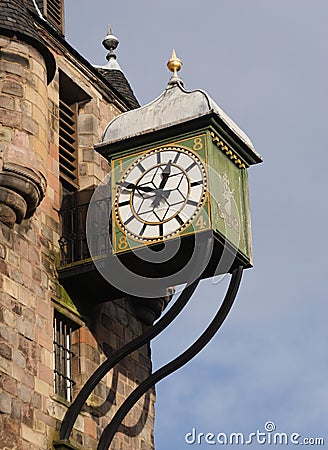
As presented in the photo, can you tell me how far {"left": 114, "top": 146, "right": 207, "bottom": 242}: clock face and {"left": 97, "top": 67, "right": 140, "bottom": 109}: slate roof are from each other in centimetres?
340

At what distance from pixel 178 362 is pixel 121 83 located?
5171 mm

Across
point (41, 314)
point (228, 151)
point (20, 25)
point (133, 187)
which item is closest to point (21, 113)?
point (20, 25)

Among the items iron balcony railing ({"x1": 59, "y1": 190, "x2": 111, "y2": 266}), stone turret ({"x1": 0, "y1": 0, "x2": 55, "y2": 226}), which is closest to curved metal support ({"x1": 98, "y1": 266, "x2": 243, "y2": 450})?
iron balcony railing ({"x1": 59, "y1": 190, "x2": 111, "y2": 266})

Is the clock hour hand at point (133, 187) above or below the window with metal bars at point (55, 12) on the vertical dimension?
below

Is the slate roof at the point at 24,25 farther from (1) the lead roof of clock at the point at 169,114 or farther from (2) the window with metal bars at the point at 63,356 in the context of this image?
(2) the window with metal bars at the point at 63,356

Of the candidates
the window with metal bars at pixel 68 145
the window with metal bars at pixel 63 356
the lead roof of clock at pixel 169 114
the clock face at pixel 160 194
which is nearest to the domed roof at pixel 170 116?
the lead roof of clock at pixel 169 114

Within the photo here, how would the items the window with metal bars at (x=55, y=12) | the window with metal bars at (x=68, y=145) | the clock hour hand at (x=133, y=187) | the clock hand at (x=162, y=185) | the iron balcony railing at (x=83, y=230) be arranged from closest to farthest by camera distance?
the clock hand at (x=162, y=185) < the clock hour hand at (x=133, y=187) < the iron balcony railing at (x=83, y=230) < the window with metal bars at (x=68, y=145) < the window with metal bars at (x=55, y=12)

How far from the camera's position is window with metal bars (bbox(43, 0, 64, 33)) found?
68.5 ft

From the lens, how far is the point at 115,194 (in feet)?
56.7

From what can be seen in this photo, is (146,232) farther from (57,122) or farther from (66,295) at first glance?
(57,122)

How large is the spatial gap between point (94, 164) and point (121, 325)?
204cm

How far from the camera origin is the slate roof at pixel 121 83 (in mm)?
20598

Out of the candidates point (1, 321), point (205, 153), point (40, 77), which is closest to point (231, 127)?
point (205, 153)

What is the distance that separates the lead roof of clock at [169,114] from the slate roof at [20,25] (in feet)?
3.63
